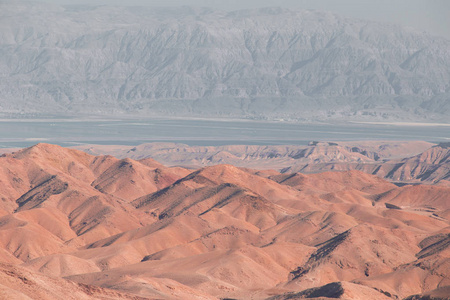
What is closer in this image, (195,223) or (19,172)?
(195,223)

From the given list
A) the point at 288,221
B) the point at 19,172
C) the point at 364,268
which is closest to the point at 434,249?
the point at 364,268

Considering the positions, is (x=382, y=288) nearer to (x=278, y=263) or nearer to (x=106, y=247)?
(x=278, y=263)

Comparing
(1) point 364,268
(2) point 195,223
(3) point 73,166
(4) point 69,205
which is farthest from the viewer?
(3) point 73,166

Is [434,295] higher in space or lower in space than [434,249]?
higher

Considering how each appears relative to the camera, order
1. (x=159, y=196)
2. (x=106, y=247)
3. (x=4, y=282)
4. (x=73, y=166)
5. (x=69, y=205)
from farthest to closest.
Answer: (x=73, y=166) → (x=159, y=196) → (x=69, y=205) → (x=106, y=247) → (x=4, y=282)

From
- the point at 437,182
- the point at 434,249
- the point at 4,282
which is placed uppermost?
the point at 4,282

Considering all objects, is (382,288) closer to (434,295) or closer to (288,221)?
(434,295)
